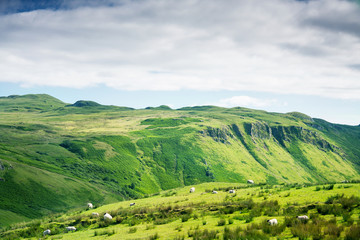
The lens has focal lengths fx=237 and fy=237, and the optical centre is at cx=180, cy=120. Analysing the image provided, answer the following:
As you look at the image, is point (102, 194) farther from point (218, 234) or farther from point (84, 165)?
point (218, 234)

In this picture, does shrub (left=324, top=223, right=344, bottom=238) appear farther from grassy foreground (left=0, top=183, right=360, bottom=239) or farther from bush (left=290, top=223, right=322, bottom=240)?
bush (left=290, top=223, right=322, bottom=240)

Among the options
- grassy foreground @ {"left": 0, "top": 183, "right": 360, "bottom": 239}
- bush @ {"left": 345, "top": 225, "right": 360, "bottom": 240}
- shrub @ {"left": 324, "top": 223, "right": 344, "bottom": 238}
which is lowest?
grassy foreground @ {"left": 0, "top": 183, "right": 360, "bottom": 239}

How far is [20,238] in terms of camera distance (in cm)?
3506

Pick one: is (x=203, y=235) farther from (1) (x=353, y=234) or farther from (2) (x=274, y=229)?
(1) (x=353, y=234)

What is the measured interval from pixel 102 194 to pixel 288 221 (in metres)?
162

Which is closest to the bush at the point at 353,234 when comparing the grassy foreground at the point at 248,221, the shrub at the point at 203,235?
the grassy foreground at the point at 248,221

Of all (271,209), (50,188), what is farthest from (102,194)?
(271,209)

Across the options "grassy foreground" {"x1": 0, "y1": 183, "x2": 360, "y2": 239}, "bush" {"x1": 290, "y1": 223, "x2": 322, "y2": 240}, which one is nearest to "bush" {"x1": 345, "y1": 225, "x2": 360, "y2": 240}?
"grassy foreground" {"x1": 0, "y1": 183, "x2": 360, "y2": 239}

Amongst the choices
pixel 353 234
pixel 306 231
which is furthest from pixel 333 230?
pixel 306 231

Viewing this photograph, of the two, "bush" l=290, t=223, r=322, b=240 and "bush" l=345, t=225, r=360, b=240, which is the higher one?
"bush" l=345, t=225, r=360, b=240

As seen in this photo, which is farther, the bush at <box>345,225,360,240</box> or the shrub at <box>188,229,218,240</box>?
the shrub at <box>188,229,218,240</box>

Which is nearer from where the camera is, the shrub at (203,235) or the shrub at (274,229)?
the shrub at (274,229)

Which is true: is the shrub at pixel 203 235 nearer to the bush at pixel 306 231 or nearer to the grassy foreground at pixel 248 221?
the grassy foreground at pixel 248 221

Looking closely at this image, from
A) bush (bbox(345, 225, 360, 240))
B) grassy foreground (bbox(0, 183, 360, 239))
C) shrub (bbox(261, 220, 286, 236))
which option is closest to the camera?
bush (bbox(345, 225, 360, 240))
